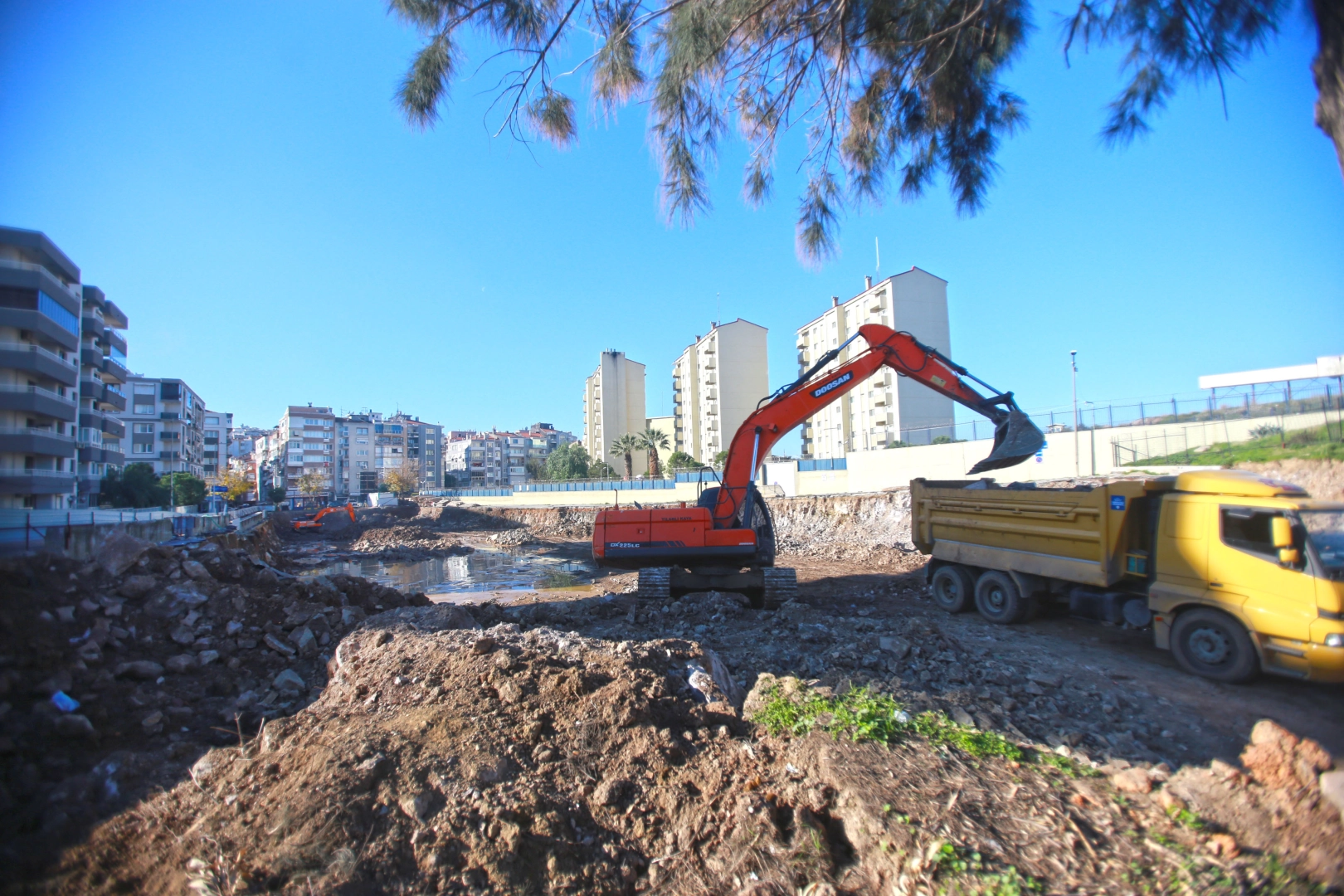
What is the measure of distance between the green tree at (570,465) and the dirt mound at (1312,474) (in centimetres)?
6470

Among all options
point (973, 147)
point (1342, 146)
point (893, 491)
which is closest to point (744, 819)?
point (1342, 146)

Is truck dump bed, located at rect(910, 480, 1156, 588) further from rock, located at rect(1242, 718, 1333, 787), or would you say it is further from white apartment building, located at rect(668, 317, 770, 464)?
white apartment building, located at rect(668, 317, 770, 464)

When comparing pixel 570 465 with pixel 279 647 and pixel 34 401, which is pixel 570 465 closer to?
pixel 279 647

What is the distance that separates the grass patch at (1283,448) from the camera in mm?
5871

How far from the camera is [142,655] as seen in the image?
572cm

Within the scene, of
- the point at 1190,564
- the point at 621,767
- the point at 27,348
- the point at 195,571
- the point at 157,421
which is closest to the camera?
the point at 621,767

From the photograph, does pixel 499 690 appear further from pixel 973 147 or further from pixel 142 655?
pixel 973 147

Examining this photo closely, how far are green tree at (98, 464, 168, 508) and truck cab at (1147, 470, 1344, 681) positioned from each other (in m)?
38.9

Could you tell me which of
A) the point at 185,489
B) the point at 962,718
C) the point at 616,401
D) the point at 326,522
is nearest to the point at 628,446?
the point at 616,401

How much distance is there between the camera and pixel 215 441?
81.8 meters

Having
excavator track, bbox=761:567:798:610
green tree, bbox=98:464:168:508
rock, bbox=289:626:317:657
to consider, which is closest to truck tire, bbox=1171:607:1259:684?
excavator track, bbox=761:567:798:610

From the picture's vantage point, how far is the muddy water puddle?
18.0 m

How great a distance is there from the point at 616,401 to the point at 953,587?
73957 mm

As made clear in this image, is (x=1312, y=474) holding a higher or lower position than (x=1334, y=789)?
higher
